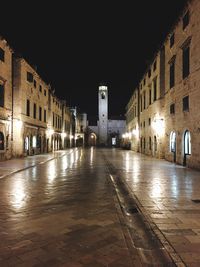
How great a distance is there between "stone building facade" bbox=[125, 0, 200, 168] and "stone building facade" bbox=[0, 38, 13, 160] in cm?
1348

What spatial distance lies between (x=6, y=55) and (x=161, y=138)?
50.8 feet

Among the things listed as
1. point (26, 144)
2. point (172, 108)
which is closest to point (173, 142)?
point (172, 108)

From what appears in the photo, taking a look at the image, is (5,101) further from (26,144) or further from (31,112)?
(31,112)

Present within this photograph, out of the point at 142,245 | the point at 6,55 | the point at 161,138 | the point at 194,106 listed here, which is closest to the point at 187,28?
the point at 194,106

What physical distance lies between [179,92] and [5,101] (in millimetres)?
14072

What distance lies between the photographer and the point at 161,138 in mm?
25125

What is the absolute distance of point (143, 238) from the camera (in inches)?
205

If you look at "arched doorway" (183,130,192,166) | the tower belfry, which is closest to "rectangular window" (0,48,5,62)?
"arched doorway" (183,130,192,166)

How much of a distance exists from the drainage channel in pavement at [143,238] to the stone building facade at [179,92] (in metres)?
10.0

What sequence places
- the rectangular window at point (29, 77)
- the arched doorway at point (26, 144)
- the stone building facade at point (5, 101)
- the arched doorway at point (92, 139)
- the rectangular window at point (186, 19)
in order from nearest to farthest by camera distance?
the rectangular window at point (186, 19) < the stone building facade at point (5, 101) < the arched doorway at point (26, 144) < the rectangular window at point (29, 77) < the arched doorway at point (92, 139)

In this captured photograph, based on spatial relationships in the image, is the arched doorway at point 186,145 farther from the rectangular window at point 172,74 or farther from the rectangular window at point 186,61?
the rectangular window at point 172,74

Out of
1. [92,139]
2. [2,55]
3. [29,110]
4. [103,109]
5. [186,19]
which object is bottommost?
[92,139]

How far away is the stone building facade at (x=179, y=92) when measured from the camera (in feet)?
54.0

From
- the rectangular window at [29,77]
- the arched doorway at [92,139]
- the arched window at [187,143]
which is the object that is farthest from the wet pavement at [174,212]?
the arched doorway at [92,139]
